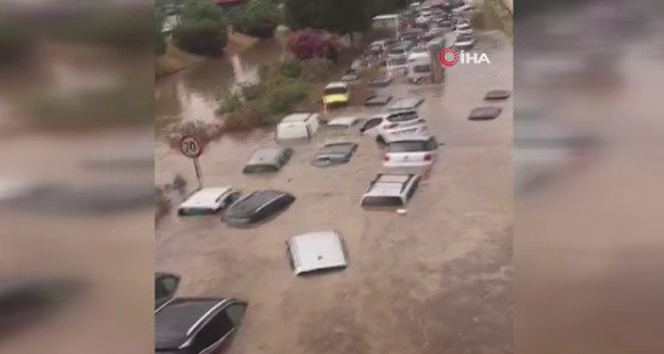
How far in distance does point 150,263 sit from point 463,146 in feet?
2.19

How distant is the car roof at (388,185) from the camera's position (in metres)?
1.37

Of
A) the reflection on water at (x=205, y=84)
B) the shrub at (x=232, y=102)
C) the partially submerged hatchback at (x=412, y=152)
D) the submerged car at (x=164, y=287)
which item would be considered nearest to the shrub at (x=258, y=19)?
the reflection on water at (x=205, y=84)

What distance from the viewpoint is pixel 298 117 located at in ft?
4.58

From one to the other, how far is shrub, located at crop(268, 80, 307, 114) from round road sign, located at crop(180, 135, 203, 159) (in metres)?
0.16

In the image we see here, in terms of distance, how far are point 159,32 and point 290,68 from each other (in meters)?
0.26

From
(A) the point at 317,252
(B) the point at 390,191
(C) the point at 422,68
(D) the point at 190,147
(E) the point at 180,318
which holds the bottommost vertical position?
(E) the point at 180,318

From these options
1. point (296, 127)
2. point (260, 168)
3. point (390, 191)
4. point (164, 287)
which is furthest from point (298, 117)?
point (164, 287)

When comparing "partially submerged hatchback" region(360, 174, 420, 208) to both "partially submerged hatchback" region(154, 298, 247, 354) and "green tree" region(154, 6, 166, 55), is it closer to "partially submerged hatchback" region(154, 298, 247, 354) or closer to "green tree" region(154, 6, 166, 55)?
"partially submerged hatchback" region(154, 298, 247, 354)

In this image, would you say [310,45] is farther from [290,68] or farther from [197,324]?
[197,324]

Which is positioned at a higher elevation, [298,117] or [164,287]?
[298,117]

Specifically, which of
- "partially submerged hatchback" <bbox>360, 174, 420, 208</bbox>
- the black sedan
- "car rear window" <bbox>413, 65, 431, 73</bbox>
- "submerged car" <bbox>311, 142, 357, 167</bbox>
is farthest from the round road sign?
"car rear window" <bbox>413, 65, 431, 73</bbox>

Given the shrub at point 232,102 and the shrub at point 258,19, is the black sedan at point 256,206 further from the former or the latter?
the shrub at point 258,19

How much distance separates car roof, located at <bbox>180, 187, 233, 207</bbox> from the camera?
1.40 meters

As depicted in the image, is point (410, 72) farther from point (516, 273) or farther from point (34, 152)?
point (34, 152)
